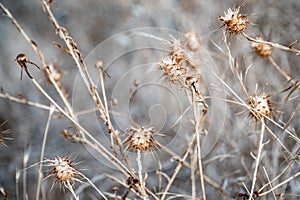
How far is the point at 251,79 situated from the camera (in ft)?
2.89

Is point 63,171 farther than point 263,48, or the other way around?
point 263,48

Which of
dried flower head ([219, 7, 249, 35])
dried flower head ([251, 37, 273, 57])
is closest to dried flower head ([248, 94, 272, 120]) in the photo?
dried flower head ([219, 7, 249, 35])

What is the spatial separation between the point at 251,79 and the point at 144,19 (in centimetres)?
50

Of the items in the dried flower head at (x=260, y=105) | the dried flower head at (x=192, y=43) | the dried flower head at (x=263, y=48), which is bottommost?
the dried flower head at (x=260, y=105)

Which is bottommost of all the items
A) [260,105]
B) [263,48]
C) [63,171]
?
[63,171]

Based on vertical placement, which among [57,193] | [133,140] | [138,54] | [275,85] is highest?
[138,54]

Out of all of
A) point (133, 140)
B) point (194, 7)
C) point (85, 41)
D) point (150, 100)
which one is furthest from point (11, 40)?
point (133, 140)

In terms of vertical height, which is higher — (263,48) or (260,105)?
(263,48)

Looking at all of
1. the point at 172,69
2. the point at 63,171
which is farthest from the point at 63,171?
the point at 172,69

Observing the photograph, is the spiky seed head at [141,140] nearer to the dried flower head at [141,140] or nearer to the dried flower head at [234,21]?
the dried flower head at [141,140]

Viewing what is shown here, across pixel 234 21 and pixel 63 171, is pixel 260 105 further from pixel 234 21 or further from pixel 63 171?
pixel 63 171

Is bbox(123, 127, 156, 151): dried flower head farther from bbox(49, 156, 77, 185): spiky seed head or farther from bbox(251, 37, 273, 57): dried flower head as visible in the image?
bbox(251, 37, 273, 57): dried flower head

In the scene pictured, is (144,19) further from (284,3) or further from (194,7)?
(284,3)

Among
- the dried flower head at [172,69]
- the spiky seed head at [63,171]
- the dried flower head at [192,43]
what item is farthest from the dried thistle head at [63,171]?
the dried flower head at [192,43]
